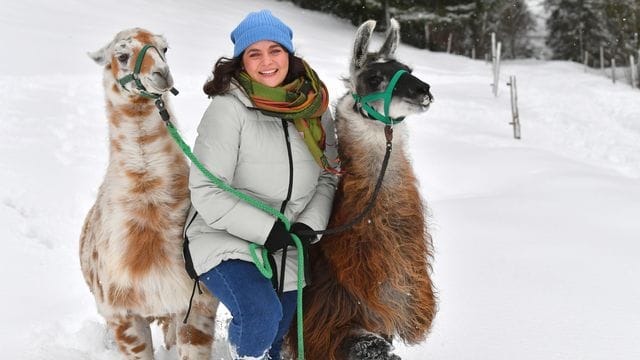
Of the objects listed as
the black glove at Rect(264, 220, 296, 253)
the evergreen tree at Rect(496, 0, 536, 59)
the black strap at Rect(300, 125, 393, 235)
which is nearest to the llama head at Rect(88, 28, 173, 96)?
the black glove at Rect(264, 220, 296, 253)

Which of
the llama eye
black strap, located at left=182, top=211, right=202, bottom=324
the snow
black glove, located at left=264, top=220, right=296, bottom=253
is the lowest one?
the snow

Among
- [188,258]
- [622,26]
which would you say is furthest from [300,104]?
[622,26]

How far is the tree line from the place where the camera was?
23.7 metres

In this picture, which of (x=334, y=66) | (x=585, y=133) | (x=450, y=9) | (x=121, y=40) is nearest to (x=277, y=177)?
(x=121, y=40)

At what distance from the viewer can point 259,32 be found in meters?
2.45

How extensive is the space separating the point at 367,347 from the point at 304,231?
19.6 inches

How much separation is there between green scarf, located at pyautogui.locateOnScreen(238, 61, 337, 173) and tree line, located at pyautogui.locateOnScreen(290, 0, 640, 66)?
20965 millimetres

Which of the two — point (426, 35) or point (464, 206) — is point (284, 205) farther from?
point (426, 35)

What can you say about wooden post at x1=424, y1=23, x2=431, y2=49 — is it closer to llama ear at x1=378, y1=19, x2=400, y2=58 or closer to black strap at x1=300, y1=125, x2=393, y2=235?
llama ear at x1=378, y1=19, x2=400, y2=58

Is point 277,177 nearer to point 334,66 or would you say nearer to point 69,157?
point 69,157

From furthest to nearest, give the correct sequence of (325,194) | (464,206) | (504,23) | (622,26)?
(504,23)
(622,26)
(464,206)
(325,194)

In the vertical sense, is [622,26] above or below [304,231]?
above

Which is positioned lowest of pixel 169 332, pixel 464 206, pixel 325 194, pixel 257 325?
pixel 464 206

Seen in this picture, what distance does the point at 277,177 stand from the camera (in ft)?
7.98
